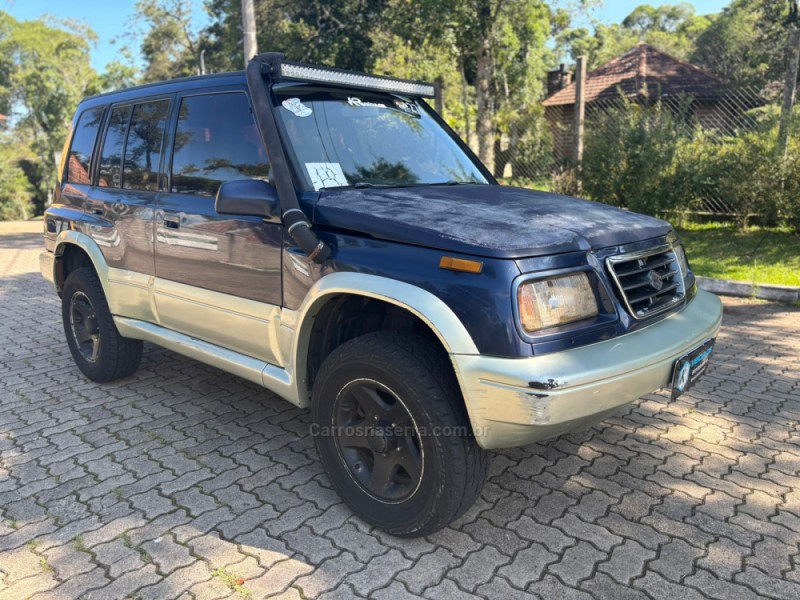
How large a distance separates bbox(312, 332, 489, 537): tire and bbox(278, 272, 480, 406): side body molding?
187mm

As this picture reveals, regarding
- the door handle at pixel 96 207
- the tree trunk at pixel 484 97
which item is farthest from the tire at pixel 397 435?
the tree trunk at pixel 484 97

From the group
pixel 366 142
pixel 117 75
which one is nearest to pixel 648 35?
pixel 117 75

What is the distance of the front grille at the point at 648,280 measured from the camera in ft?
8.63

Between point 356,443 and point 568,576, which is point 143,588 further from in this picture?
point 568,576

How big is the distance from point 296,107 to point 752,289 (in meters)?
5.78

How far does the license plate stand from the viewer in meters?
2.67

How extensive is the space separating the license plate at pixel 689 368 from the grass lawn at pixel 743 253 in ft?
15.5

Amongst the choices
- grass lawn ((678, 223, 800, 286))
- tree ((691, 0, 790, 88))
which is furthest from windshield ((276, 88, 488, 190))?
tree ((691, 0, 790, 88))

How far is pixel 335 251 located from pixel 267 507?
1329mm

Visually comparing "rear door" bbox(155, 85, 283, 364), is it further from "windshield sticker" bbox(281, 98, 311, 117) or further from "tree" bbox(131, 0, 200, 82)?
"tree" bbox(131, 0, 200, 82)

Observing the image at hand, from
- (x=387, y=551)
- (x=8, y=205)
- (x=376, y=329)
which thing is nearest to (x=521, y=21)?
(x=376, y=329)

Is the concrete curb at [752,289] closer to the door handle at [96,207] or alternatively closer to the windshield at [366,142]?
the windshield at [366,142]

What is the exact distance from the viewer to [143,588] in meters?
2.48

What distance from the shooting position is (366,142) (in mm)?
3441
